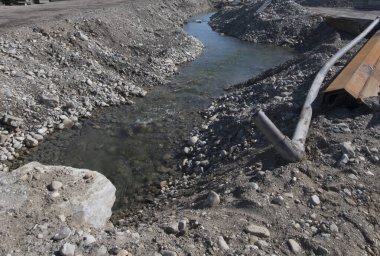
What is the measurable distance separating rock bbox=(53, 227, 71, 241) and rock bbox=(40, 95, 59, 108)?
7549mm

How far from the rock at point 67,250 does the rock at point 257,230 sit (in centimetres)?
234

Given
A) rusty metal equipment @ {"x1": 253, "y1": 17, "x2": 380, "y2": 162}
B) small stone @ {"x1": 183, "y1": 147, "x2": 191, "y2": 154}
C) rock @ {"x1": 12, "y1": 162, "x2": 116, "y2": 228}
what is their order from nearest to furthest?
rock @ {"x1": 12, "y1": 162, "x2": 116, "y2": 228} < rusty metal equipment @ {"x1": 253, "y1": 17, "x2": 380, "y2": 162} < small stone @ {"x1": 183, "y1": 147, "x2": 191, "y2": 154}

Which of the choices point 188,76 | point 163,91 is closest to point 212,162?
point 163,91

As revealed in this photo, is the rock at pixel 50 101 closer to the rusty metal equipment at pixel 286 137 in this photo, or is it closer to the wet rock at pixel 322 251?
the rusty metal equipment at pixel 286 137

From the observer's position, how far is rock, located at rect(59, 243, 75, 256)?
528cm

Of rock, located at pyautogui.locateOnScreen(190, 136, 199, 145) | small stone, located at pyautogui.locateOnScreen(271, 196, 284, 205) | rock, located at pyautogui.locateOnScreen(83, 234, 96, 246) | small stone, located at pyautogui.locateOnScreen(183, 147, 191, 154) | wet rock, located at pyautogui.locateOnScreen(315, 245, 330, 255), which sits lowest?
small stone, located at pyautogui.locateOnScreen(183, 147, 191, 154)

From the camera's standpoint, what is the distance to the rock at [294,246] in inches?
213

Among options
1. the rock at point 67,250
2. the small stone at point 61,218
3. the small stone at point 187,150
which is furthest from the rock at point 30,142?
the rock at point 67,250

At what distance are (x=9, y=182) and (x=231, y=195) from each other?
369 cm

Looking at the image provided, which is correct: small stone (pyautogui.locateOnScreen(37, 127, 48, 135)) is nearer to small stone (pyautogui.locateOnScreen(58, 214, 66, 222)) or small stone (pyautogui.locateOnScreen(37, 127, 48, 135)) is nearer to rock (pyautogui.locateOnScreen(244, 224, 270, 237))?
small stone (pyautogui.locateOnScreen(58, 214, 66, 222))

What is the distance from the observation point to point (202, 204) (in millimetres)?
6750

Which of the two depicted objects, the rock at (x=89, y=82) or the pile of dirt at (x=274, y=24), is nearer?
the rock at (x=89, y=82)

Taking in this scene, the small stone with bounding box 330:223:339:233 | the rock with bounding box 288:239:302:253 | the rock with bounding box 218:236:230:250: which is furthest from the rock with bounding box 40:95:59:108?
the small stone with bounding box 330:223:339:233

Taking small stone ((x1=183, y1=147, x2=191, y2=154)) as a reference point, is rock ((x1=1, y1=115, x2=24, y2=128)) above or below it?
above
